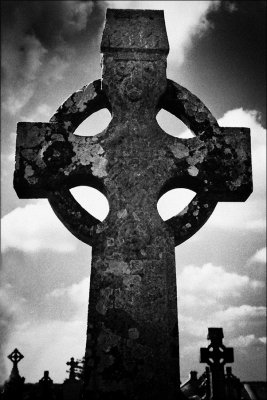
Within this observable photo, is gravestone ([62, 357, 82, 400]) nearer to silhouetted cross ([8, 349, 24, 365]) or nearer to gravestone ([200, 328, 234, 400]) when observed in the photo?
silhouetted cross ([8, 349, 24, 365])

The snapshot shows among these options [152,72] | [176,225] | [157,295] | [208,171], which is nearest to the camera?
[157,295]

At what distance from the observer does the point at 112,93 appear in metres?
3.38

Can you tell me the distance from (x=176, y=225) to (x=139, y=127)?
3.16 ft

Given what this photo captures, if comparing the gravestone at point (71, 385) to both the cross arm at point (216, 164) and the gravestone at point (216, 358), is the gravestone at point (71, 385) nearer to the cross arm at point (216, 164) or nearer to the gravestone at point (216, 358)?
the gravestone at point (216, 358)

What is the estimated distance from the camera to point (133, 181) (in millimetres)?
3057

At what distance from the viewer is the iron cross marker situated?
2512 millimetres

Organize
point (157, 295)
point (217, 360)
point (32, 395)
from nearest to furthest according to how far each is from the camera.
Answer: point (157, 295), point (217, 360), point (32, 395)

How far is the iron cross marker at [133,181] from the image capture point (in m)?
2.51

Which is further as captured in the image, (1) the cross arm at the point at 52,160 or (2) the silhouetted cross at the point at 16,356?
(2) the silhouetted cross at the point at 16,356

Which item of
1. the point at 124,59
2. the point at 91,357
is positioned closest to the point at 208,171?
the point at 124,59

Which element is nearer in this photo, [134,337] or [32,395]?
[134,337]

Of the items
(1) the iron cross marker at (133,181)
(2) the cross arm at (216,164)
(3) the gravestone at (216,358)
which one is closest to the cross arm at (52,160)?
(1) the iron cross marker at (133,181)

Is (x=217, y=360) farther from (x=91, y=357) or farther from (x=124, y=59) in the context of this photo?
(x=124, y=59)

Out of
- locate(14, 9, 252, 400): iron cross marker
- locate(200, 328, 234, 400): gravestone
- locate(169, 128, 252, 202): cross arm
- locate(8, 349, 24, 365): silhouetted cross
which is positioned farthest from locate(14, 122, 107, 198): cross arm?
locate(8, 349, 24, 365): silhouetted cross
